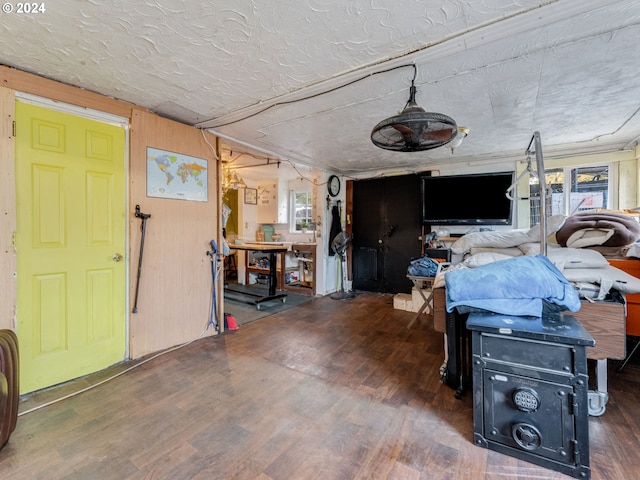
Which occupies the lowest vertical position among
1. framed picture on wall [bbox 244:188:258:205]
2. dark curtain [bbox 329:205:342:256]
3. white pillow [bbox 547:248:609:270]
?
white pillow [bbox 547:248:609:270]

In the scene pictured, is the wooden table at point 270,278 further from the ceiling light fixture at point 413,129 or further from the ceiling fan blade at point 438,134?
the ceiling fan blade at point 438,134

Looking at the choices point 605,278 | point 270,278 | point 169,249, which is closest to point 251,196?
point 270,278

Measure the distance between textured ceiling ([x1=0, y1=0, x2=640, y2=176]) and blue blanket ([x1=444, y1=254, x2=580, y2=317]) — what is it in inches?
51.3

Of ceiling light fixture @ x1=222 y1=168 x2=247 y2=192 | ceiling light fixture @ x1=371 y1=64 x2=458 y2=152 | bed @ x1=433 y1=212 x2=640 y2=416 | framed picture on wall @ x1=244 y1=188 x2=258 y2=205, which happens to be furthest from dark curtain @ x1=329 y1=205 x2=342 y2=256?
ceiling light fixture @ x1=371 y1=64 x2=458 y2=152

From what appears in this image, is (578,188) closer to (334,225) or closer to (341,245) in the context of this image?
(341,245)

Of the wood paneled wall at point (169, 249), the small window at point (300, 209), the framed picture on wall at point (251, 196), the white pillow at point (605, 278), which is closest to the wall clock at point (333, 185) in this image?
the small window at point (300, 209)

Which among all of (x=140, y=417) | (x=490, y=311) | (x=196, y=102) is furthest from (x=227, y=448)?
(x=196, y=102)

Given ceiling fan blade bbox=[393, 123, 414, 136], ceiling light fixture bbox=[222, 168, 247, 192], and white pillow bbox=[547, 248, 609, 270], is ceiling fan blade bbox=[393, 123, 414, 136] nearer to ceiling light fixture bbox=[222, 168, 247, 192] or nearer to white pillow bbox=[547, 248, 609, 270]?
white pillow bbox=[547, 248, 609, 270]

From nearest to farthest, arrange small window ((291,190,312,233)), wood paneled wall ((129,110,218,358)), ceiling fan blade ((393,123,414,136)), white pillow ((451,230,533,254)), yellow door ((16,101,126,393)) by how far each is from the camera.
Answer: ceiling fan blade ((393,123,414,136))
yellow door ((16,101,126,393))
white pillow ((451,230,533,254))
wood paneled wall ((129,110,218,358))
small window ((291,190,312,233))

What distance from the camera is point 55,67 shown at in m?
1.99

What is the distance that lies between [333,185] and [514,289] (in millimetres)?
4163

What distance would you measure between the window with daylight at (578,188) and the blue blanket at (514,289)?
8.93 feet

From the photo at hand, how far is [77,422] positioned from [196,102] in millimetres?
2466

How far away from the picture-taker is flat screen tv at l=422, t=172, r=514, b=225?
4152mm
